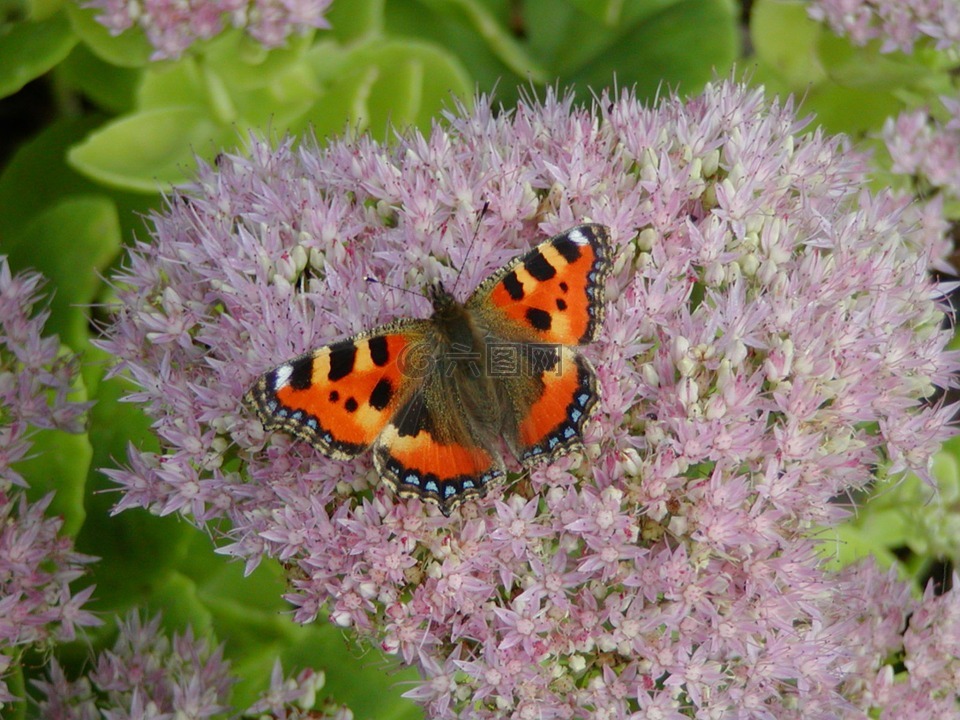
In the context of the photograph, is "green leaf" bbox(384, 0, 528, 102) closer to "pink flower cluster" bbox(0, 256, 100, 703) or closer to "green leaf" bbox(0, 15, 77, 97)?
"green leaf" bbox(0, 15, 77, 97)

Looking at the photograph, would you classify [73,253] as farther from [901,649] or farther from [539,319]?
[901,649]

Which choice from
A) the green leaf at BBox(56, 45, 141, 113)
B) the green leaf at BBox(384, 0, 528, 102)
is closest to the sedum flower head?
the green leaf at BBox(56, 45, 141, 113)

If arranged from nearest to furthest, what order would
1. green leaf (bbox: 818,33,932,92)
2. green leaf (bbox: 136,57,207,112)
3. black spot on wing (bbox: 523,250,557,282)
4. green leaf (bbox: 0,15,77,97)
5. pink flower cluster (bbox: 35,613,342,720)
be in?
1. black spot on wing (bbox: 523,250,557,282)
2. pink flower cluster (bbox: 35,613,342,720)
3. green leaf (bbox: 0,15,77,97)
4. green leaf (bbox: 818,33,932,92)
5. green leaf (bbox: 136,57,207,112)

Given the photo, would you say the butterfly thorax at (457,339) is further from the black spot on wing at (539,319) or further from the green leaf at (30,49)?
the green leaf at (30,49)

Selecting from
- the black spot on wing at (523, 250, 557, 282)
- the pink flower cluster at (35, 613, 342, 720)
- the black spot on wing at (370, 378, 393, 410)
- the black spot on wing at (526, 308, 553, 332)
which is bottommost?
the pink flower cluster at (35, 613, 342, 720)

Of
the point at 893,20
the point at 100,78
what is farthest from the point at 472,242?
the point at 100,78

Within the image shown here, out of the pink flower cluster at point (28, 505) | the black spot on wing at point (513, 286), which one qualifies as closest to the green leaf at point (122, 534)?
the pink flower cluster at point (28, 505)

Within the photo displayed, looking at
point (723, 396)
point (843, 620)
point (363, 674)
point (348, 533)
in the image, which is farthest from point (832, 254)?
point (363, 674)
